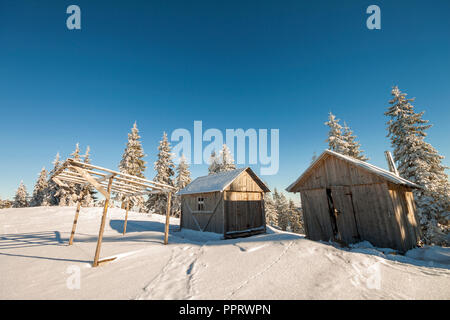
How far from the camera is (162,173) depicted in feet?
95.8

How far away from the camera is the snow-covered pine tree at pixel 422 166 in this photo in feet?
43.8

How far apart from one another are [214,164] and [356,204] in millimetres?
26306

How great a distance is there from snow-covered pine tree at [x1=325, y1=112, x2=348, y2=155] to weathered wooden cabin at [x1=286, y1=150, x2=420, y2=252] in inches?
483

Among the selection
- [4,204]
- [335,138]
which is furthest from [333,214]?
[4,204]

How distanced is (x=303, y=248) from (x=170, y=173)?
2749 cm

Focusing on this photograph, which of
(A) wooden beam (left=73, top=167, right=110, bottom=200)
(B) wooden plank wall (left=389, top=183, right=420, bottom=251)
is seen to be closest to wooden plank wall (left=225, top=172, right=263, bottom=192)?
(A) wooden beam (left=73, top=167, right=110, bottom=200)

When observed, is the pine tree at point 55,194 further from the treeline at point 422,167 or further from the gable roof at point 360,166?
the treeline at point 422,167

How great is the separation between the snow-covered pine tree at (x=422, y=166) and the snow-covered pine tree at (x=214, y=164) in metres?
23.9

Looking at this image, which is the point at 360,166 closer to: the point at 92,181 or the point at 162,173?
the point at 92,181

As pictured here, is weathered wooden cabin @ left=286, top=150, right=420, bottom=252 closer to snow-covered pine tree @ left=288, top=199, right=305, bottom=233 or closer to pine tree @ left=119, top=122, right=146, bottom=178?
pine tree @ left=119, top=122, right=146, bottom=178

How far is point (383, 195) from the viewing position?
857 centimetres

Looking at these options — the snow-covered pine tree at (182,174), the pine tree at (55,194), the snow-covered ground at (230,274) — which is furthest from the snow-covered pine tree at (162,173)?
the snow-covered ground at (230,274)
